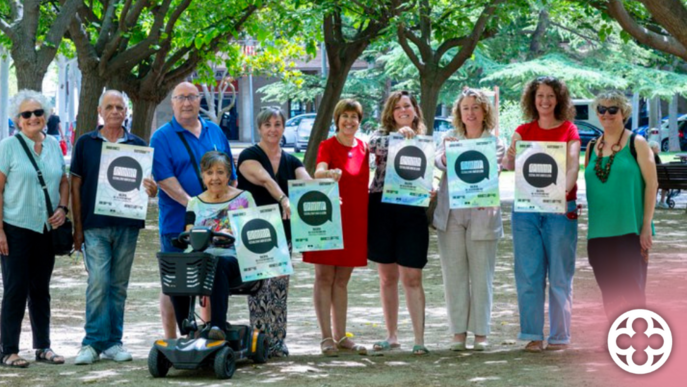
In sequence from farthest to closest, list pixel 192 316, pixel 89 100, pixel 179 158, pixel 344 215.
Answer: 1. pixel 89 100
2. pixel 344 215
3. pixel 179 158
4. pixel 192 316

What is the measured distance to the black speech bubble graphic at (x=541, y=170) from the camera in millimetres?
9078

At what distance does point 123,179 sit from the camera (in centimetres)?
898

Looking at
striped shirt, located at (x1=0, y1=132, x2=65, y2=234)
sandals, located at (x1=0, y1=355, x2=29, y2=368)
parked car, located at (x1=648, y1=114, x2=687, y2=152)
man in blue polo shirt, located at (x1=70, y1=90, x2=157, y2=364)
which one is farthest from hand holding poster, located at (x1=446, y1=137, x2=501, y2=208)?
parked car, located at (x1=648, y1=114, x2=687, y2=152)

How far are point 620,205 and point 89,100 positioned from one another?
1209 centimetres

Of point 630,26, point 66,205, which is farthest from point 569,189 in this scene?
point 630,26

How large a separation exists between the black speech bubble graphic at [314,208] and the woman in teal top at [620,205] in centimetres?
201

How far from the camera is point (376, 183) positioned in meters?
9.55

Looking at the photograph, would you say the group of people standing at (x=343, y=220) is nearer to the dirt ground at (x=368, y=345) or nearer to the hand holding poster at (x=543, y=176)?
the hand holding poster at (x=543, y=176)

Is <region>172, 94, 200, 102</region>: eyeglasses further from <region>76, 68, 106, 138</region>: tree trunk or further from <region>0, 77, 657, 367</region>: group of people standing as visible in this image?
<region>76, 68, 106, 138</region>: tree trunk

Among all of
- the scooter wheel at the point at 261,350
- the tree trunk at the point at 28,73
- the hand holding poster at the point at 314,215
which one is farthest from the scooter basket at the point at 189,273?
the tree trunk at the point at 28,73

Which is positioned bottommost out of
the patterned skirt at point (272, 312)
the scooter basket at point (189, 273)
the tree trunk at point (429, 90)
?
the patterned skirt at point (272, 312)

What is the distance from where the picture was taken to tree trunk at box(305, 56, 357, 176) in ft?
72.1

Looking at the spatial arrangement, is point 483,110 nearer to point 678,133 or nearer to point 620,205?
point 620,205

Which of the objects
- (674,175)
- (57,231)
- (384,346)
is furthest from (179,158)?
(674,175)
